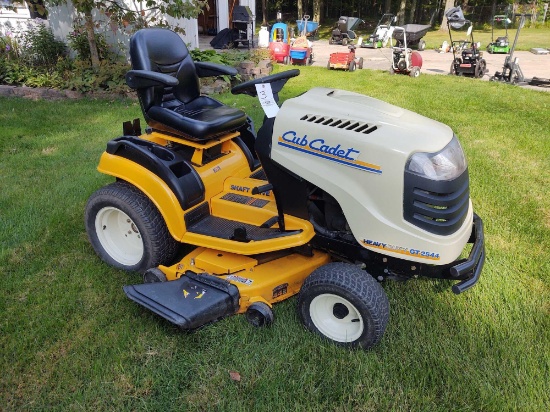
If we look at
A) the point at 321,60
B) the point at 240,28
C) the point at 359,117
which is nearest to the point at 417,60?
the point at 321,60

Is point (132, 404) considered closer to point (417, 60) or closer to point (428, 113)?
point (428, 113)

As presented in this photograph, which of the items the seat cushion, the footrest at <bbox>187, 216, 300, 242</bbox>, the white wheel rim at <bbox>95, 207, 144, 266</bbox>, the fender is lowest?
the white wheel rim at <bbox>95, 207, 144, 266</bbox>

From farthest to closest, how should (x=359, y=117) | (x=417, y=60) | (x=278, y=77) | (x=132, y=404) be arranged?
(x=417, y=60) → (x=278, y=77) → (x=359, y=117) → (x=132, y=404)

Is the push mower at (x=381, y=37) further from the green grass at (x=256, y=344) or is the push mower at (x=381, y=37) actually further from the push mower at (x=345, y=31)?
the green grass at (x=256, y=344)

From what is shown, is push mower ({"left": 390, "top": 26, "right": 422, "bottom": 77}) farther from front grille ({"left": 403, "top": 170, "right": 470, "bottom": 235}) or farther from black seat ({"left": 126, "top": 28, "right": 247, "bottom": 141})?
front grille ({"left": 403, "top": 170, "right": 470, "bottom": 235})

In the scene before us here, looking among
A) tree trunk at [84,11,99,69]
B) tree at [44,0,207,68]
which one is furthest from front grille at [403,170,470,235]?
tree trunk at [84,11,99,69]

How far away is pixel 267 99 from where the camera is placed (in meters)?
2.31

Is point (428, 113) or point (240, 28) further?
point (240, 28)

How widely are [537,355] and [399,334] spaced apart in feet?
2.14

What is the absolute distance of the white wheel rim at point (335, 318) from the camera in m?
2.22

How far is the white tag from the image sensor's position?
2287mm

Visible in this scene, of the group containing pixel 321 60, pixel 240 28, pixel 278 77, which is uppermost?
pixel 278 77

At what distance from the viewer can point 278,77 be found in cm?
245

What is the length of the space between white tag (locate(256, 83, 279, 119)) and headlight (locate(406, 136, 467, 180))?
2.42 ft
